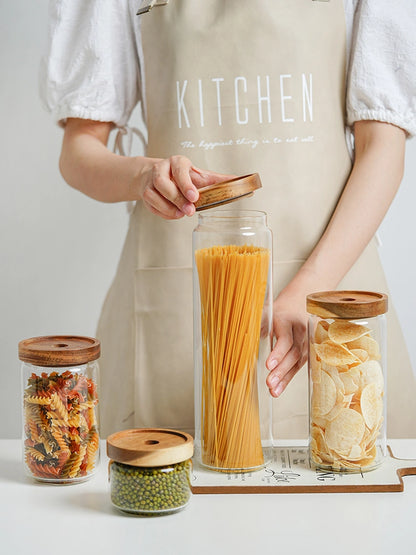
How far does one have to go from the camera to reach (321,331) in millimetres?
730

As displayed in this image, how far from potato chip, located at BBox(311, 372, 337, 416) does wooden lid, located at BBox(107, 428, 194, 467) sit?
0.14 meters

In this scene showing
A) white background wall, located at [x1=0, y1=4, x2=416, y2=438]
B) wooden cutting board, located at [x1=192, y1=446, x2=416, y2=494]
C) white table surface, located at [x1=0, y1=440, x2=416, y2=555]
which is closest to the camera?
white table surface, located at [x1=0, y1=440, x2=416, y2=555]

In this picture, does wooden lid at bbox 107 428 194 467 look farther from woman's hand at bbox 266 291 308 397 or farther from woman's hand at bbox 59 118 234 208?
woman's hand at bbox 59 118 234 208

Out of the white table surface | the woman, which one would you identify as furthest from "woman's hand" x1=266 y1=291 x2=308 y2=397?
the woman

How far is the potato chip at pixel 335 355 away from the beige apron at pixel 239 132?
14.4 inches

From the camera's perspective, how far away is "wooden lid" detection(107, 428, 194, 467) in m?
0.63

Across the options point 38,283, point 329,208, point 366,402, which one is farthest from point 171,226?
point 38,283

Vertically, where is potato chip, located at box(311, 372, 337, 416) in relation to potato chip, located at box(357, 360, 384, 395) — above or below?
below

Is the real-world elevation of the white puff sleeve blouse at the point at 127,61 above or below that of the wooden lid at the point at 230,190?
above

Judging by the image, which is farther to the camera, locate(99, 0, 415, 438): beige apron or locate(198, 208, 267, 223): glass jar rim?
locate(99, 0, 415, 438): beige apron

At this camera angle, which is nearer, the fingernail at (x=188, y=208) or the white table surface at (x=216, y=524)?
the white table surface at (x=216, y=524)

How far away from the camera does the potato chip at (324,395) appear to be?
2.34ft

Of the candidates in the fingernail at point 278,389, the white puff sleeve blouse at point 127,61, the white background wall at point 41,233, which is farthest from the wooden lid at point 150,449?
the white background wall at point 41,233

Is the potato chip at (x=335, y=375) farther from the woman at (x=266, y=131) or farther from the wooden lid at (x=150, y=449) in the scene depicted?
the woman at (x=266, y=131)
